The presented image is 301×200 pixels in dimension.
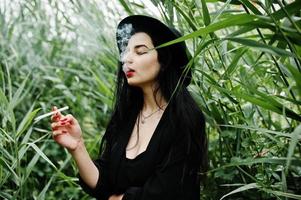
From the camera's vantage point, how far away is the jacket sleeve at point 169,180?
1453 millimetres

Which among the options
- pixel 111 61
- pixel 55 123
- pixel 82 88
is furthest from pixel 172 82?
pixel 82 88

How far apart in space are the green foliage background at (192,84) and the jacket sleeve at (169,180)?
0.11 metres

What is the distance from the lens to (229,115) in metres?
1.64

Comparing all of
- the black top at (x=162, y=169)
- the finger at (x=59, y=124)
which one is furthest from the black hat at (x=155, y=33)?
the finger at (x=59, y=124)

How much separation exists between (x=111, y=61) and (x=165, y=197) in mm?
982

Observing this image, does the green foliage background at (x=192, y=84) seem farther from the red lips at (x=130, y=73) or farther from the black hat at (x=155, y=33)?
the red lips at (x=130, y=73)

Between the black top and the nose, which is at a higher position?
the nose

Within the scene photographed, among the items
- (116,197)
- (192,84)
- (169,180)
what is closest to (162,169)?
(169,180)

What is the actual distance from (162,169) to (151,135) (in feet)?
0.34

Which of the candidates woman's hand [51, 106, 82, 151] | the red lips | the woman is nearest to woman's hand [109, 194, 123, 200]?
the woman

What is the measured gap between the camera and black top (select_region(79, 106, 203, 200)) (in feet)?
4.78

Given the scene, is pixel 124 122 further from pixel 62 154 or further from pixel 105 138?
pixel 62 154

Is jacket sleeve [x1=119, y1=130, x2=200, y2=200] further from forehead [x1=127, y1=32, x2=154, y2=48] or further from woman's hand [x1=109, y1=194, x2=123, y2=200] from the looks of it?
forehead [x1=127, y1=32, x2=154, y2=48]

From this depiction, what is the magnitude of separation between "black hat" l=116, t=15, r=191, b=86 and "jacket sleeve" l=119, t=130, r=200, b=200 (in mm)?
201
